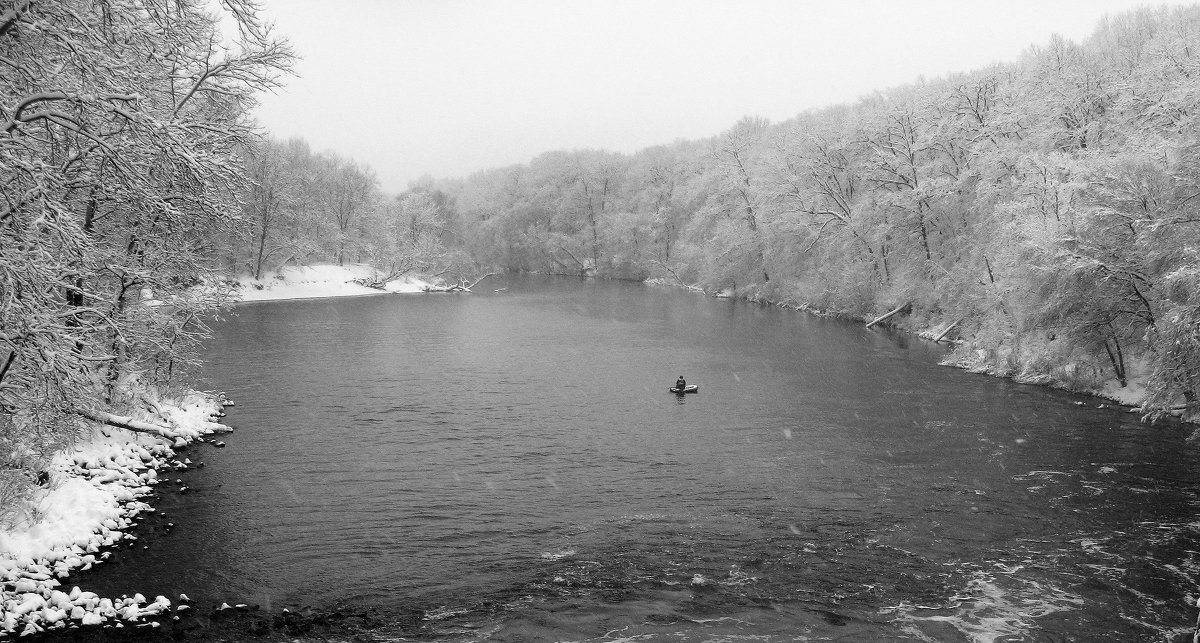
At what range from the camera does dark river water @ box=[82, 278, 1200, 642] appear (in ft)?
38.8

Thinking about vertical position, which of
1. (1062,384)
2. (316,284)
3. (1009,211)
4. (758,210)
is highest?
(758,210)

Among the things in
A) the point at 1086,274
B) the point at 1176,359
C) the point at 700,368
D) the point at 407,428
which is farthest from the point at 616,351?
the point at 1176,359

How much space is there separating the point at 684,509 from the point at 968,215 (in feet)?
117

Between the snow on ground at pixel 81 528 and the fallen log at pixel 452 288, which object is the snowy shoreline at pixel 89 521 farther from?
the fallen log at pixel 452 288

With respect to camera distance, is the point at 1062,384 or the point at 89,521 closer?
the point at 89,521

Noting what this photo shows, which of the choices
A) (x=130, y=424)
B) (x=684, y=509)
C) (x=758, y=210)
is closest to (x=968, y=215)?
(x=758, y=210)

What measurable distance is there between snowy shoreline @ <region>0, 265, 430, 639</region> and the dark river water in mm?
578

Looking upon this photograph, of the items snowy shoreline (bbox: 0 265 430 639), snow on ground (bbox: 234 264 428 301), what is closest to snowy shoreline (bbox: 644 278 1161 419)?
snowy shoreline (bbox: 0 265 430 639)

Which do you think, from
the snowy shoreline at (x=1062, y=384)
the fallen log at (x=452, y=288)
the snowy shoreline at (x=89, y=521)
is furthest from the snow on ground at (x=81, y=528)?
the fallen log at (x=452, y=288)

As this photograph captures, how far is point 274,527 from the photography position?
14.7m

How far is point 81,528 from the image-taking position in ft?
43.3

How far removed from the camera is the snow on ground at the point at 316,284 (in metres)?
66.6

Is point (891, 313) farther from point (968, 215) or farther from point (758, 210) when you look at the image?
point (758, 210)

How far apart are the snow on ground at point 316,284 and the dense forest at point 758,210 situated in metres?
1.61
